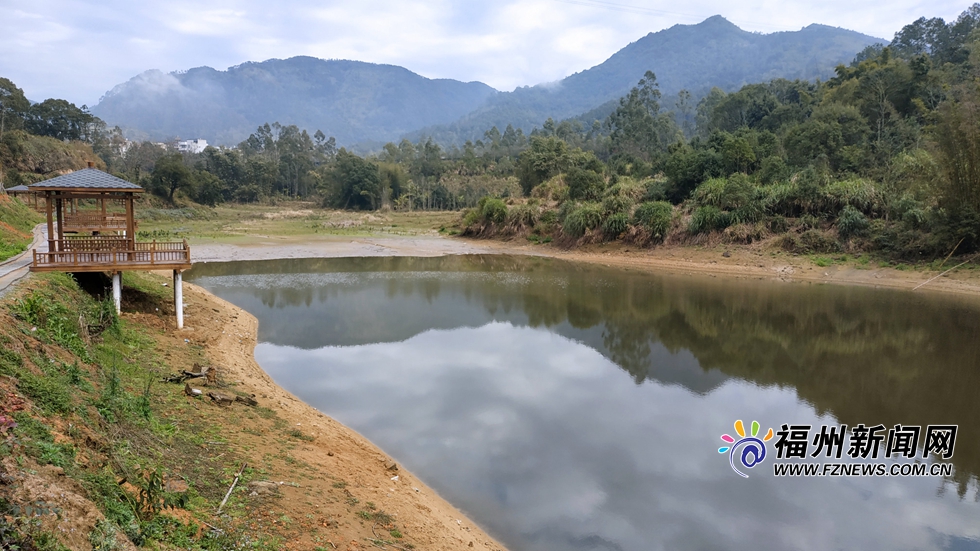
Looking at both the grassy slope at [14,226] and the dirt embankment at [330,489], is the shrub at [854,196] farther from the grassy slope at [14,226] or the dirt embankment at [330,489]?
the grassy slope at [14,226]

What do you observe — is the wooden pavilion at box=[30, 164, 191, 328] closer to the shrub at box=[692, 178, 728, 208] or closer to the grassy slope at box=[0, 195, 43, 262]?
the grassy slope at box=[0, 195, 43, 262]

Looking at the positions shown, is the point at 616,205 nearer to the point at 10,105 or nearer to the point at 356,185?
the point at 356,185

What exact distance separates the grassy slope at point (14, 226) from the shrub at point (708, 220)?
31.2 m

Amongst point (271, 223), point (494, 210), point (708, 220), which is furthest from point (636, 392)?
point (271, 223)

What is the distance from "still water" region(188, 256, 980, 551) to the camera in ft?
26.3

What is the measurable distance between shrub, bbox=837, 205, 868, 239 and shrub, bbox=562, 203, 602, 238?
13615 millimetres

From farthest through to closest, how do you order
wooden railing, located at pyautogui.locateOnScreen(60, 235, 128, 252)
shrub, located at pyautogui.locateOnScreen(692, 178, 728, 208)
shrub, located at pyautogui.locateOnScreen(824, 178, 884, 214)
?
1. shrub, located at pyautogui.locateOnScreen(692, 178, 728, 208)
2. shrub, located at pyautogui.locateOnScreen(824, 178, 884, 214)
3. wooden railing, located at pyautogui.locateOnScreen(60, 235, 128, 252)

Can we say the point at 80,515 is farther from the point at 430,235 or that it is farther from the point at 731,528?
the point at 430,235

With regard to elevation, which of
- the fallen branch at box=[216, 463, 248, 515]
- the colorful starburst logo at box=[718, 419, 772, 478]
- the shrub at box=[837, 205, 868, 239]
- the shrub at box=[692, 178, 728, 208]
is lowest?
the colorful starburst logo at box=[718, 419, 772, 478]

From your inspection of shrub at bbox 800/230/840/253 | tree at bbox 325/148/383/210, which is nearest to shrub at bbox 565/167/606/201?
shrub at bbox 800/230/840/253

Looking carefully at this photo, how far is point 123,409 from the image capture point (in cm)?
732

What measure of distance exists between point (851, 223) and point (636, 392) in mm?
22938

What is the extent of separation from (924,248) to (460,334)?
2320 cm

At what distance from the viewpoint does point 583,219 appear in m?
38.3
